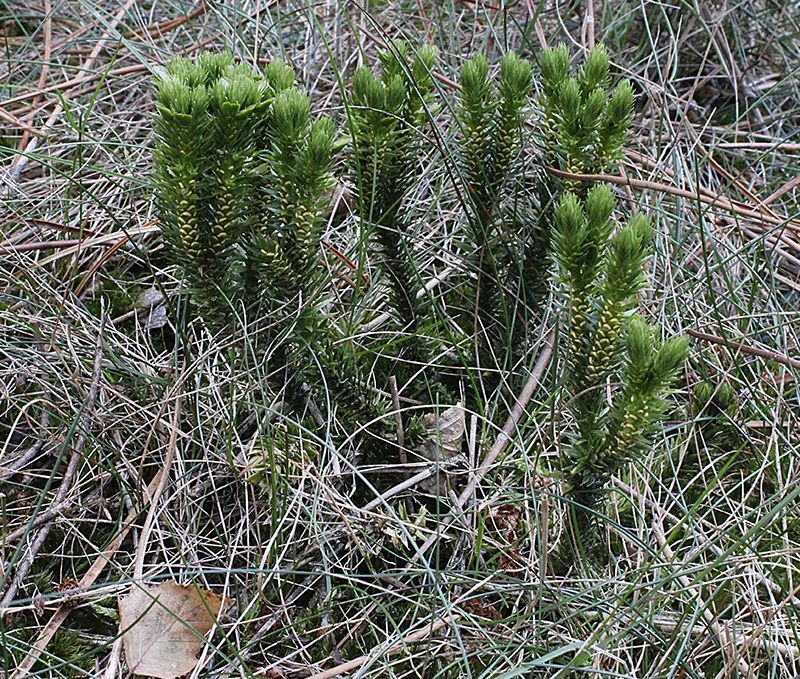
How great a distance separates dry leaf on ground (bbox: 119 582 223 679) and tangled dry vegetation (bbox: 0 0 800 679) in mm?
11

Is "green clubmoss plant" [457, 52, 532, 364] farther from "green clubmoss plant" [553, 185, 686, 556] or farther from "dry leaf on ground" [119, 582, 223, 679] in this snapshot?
"dry leaf on ground" [119, 582, 223, 679]

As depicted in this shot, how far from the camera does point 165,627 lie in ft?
5.09

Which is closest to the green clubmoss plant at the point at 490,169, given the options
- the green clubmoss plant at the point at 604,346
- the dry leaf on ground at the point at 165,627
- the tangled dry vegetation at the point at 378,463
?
the tangled dry vegetation at the point at 378,463

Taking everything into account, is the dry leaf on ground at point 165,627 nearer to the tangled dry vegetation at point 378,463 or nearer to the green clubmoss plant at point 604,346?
the tangled dry vegetation at point 378,463

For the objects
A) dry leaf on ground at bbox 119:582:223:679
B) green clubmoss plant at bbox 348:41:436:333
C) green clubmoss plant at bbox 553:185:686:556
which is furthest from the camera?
green clubmoss plant at bbox 348:41:436:333

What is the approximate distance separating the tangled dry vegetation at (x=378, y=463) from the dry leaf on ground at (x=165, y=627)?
11 mm

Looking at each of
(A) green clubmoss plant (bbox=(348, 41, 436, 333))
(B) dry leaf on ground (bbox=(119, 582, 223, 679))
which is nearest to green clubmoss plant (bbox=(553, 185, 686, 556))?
(A) green clubmoss plant (bbox=(348, 41, 436, 333))

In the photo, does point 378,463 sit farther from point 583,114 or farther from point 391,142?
point 583,114

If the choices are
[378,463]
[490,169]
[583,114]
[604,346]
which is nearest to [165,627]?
[378,463]

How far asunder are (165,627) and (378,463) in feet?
1.77

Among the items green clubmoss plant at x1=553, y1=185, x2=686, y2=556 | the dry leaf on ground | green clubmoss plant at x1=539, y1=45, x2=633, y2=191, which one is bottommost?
the dry leaf on ground

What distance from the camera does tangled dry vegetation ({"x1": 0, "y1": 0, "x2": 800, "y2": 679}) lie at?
1533mm

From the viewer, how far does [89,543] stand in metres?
1.64

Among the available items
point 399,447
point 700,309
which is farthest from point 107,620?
point 700,309
